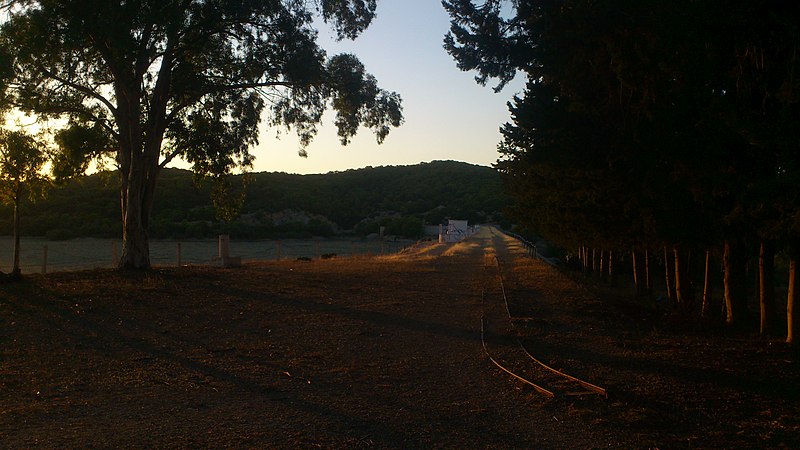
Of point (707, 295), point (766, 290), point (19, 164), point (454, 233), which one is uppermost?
point (19, 164)

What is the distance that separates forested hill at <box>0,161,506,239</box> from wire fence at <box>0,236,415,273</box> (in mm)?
2584

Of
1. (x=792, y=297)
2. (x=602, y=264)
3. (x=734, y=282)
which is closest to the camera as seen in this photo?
(x=792, y=297)

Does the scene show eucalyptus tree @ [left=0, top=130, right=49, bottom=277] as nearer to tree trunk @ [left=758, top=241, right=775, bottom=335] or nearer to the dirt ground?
the dirt ground

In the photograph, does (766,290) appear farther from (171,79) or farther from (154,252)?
(154,252)

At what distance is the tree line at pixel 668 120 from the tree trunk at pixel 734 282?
0.09 feet

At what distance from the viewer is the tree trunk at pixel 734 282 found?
15555 millimetres

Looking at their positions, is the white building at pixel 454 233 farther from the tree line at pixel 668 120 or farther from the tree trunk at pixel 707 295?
the tree trunk at pixel 707 295

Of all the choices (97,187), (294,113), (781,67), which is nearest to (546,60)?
(781,67)

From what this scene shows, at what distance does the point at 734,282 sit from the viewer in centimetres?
1585

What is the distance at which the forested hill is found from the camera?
5862cm

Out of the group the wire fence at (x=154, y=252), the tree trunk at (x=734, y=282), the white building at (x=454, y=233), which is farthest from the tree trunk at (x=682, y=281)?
the white building at (x=454, y=233)

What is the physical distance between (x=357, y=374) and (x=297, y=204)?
81.6m

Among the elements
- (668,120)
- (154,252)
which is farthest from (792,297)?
(154,252)

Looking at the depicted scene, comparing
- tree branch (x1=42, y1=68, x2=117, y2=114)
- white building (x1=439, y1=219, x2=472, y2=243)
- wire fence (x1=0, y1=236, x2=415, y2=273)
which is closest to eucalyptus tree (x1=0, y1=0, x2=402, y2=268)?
tree branch (x1=42, y1=68, x2=117, y2=114)
